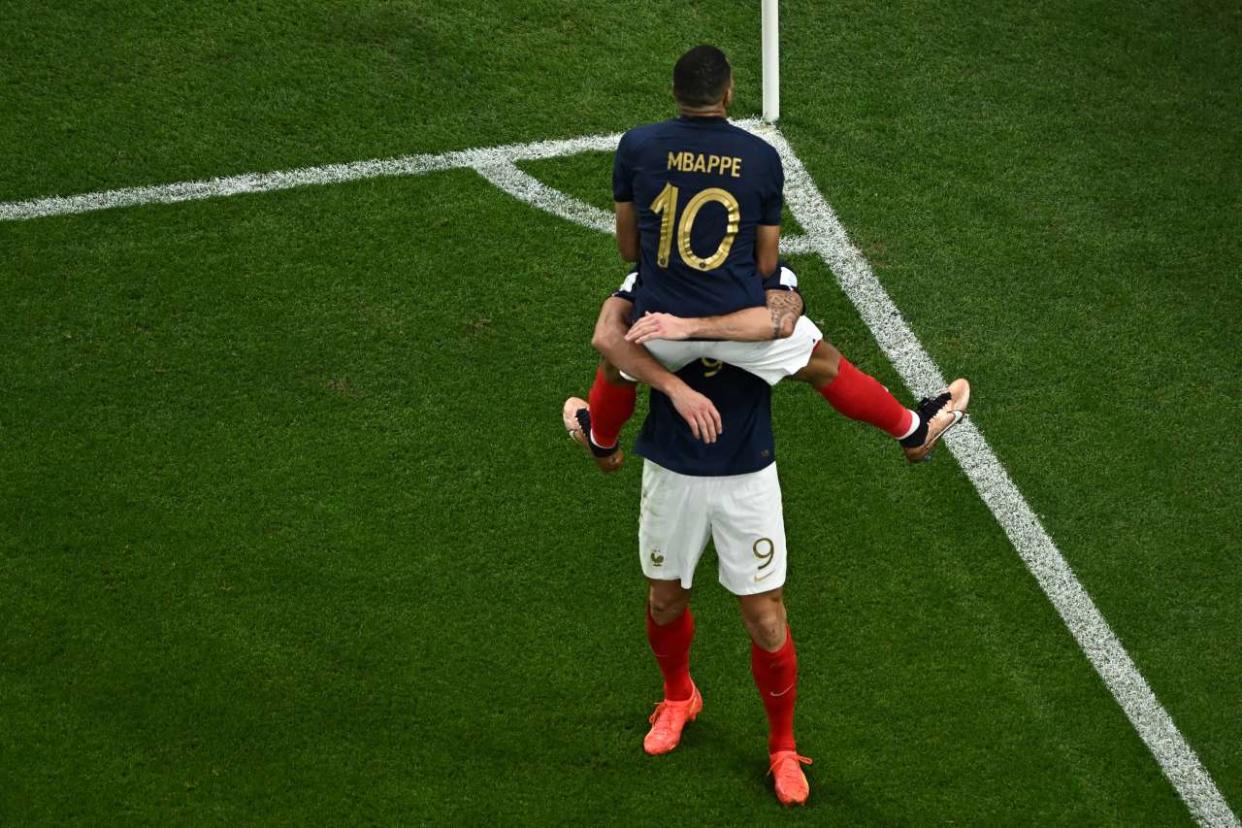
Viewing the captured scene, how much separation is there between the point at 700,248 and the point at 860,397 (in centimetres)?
87

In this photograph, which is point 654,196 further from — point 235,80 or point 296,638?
point 235,80

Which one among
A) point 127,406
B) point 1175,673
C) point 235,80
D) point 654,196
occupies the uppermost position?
point 654,196

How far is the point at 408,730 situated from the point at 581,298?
2202 mm

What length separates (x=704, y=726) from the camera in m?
5.86

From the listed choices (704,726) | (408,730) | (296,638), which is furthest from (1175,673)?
(296,638)

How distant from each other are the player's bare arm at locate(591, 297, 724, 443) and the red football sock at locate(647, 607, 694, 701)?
2.92 ft

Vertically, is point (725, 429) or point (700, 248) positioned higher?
point (700, 248)

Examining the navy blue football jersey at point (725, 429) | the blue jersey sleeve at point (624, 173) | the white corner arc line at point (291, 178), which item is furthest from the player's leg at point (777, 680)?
the white corner arc line at point (291, 178)

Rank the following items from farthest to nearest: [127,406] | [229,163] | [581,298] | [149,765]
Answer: [229,163], [581,298], [127,406], [149,765]

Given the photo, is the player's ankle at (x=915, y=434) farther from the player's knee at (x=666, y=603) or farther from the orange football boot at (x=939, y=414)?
the player's knee at (x=666, y=603)

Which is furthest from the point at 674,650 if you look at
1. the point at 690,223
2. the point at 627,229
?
the point at 690,223

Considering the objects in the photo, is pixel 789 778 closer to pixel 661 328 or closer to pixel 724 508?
pixel 724 508

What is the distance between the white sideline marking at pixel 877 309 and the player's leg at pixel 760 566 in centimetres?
128

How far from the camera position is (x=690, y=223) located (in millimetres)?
4691
